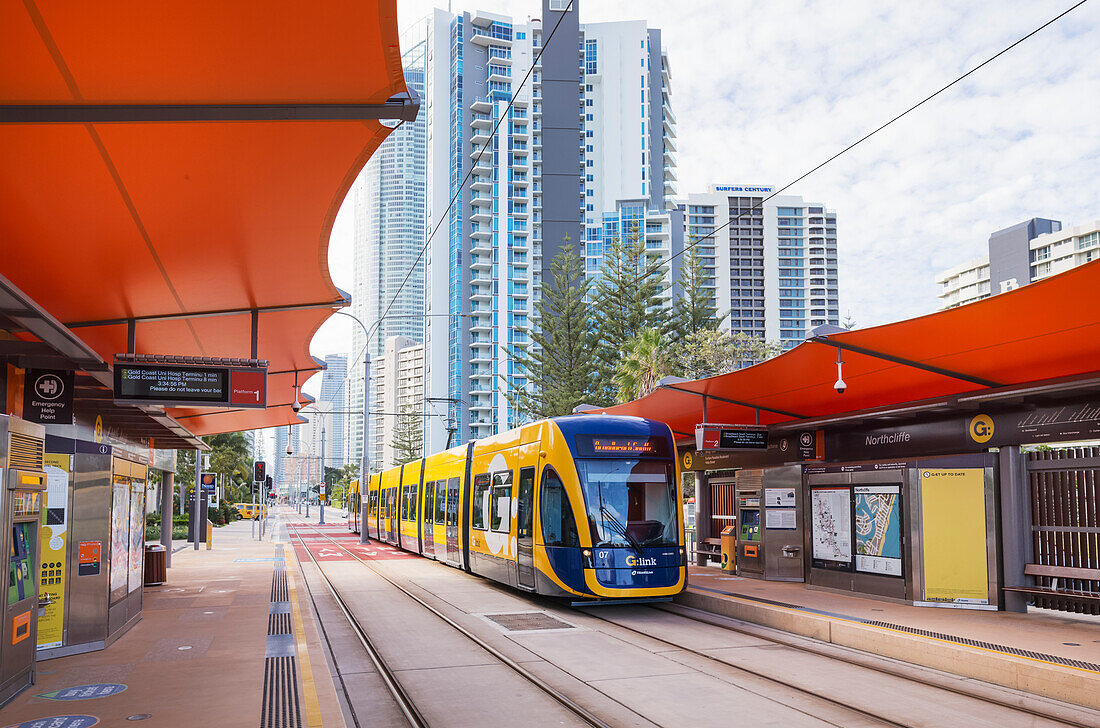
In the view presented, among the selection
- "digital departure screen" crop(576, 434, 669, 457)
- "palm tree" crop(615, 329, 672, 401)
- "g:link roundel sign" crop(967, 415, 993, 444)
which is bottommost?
"digital departure screen" crop(576, 434, 669, 457)

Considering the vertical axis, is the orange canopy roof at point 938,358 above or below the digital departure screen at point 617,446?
above

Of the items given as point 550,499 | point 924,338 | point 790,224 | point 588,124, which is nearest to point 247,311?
point 550,499

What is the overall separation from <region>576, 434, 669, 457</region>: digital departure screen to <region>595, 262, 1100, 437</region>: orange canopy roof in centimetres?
173

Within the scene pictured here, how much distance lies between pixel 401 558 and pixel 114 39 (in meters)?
24.3

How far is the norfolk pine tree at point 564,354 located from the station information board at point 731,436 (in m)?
29.6

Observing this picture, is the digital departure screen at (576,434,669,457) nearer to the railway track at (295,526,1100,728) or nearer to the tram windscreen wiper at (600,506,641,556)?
the tram windscreen wiper at (600,506,641,556)

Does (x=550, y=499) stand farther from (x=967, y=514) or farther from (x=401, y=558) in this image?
(x=401, y=558)

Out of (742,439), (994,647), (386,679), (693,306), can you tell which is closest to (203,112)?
(386,679)

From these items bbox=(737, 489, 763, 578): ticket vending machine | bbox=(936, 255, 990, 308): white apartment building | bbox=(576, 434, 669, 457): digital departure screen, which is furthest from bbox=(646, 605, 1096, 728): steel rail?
bbox=(936, 255, 990, 308): white apartment building

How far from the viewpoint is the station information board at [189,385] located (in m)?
12.2

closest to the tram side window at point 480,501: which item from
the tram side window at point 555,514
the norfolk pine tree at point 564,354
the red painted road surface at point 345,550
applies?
the tram side window at point 555,514

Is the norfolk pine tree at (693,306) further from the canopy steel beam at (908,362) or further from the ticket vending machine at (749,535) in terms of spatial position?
the canopy steel beam at (908,362)

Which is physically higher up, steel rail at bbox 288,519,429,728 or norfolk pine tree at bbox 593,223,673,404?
norfolk pine tree at bbox 593,223,673,404

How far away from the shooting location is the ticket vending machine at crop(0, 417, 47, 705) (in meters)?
7.66
